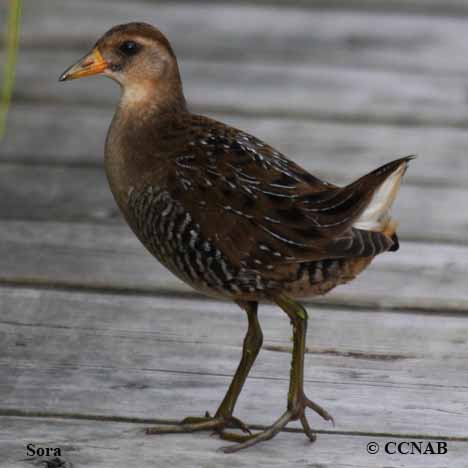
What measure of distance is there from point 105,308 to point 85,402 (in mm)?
507

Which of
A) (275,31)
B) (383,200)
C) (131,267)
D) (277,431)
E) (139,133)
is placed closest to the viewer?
(383,200)

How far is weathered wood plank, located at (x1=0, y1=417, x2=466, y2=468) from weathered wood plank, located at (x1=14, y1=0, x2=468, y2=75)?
2.65 metres

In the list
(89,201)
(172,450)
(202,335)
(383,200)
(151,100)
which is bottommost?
(172,450)

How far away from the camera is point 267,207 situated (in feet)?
8.93

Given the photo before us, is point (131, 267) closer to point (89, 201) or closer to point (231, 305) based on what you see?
point (231, 305)

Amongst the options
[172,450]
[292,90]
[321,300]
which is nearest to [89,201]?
[321,300]

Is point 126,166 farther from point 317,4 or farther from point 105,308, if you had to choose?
point 317,4

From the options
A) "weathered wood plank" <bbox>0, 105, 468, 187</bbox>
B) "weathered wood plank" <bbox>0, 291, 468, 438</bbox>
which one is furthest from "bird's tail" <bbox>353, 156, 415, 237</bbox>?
"weathered wood plank" <bbox>0, 105, 468, 187</bbox>

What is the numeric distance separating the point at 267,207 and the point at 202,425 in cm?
49

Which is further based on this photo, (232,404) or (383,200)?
(232,404)

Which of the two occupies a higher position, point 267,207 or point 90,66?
point 90,66

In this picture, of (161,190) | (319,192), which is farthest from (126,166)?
Result: (319,192)

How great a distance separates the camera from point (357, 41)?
5.40 m

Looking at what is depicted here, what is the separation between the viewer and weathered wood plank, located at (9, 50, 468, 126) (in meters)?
4.74
